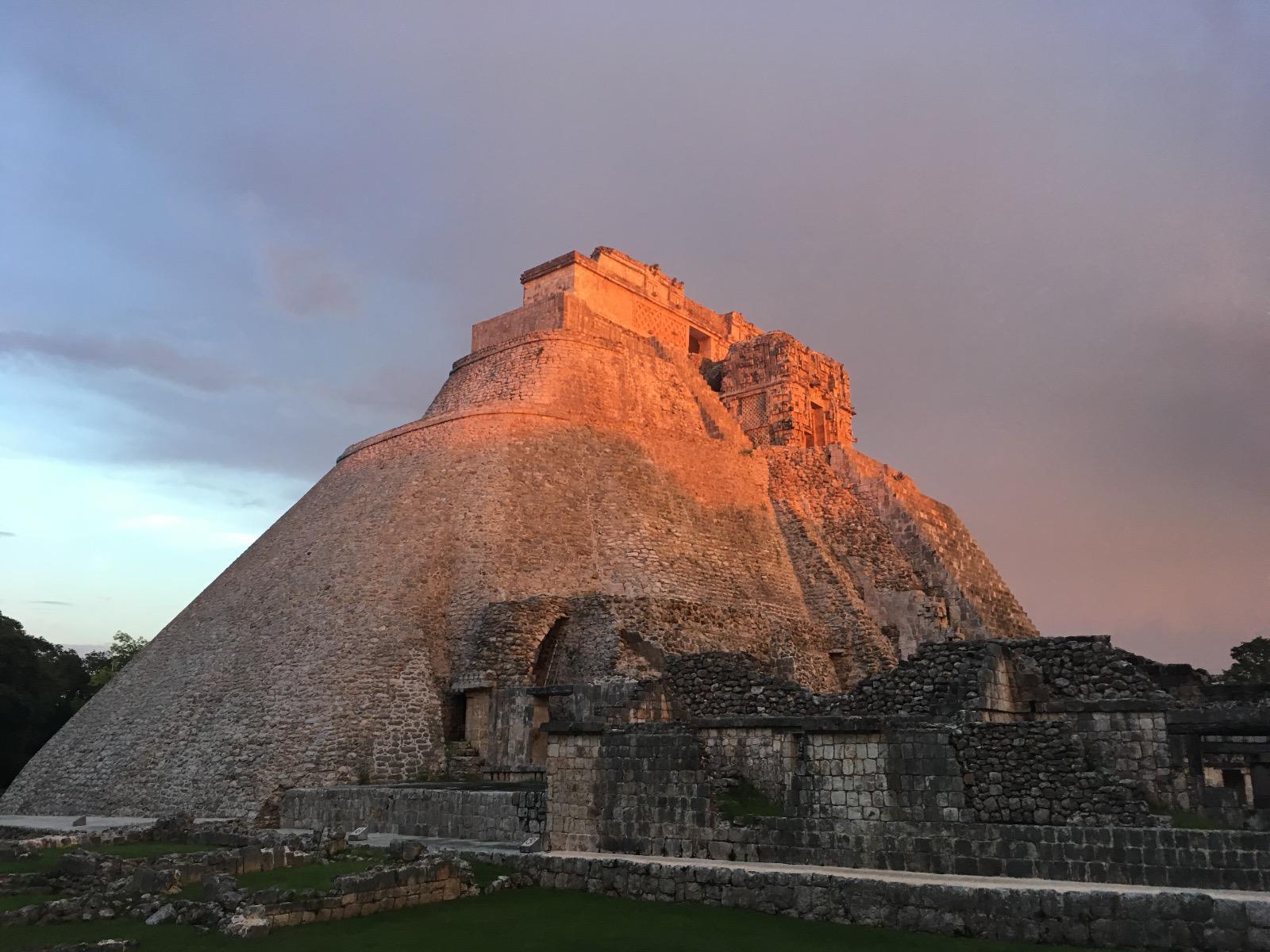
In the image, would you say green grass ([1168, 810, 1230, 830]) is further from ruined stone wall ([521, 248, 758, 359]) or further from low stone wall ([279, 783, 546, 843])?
ruined stone wall ([521, 248, 758, 359])

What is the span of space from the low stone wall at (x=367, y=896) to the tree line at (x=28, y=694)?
23.4 m

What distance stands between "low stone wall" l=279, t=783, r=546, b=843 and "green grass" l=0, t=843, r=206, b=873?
1950mm

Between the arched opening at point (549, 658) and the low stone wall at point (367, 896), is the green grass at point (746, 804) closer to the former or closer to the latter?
the low stone wall at point (367, 896)

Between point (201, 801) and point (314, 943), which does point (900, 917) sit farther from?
point (201, 801)

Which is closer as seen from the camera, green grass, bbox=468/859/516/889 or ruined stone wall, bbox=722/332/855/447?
green grass, bbox=468/859/516/889

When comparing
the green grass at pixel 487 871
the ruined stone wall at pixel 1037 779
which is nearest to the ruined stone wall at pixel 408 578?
the green grass at pixel 487 871

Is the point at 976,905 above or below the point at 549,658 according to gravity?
below

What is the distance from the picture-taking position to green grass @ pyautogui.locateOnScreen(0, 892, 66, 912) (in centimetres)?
988

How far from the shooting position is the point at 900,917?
27.3 ft

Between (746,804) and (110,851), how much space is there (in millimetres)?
9176

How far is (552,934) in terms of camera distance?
8.59 meters

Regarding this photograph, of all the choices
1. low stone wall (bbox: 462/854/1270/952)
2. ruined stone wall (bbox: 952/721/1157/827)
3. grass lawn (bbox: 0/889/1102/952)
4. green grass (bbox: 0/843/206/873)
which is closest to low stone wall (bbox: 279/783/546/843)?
green grass (bbox: 0/843/206/873)

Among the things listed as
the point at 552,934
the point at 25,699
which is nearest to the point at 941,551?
the point at 552,934

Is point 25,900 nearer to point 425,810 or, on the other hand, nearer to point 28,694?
point 425,810
